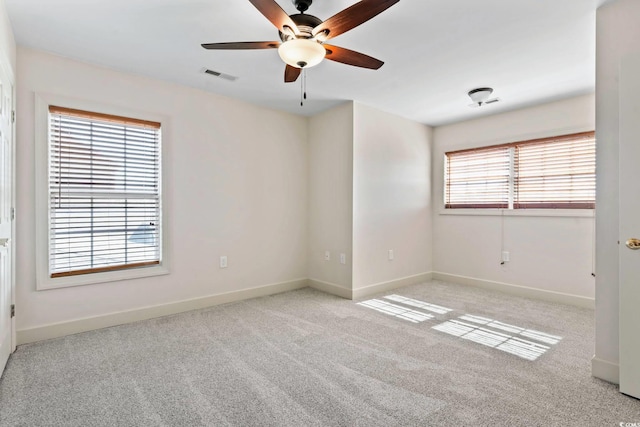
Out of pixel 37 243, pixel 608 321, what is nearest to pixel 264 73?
pixel 37 243

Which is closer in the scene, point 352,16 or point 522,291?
point 352,16

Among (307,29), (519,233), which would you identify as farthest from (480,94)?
(307,29)

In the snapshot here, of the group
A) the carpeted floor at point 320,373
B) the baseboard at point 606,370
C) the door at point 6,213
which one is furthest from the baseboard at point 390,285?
the door at point 6,213

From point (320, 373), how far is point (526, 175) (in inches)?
143

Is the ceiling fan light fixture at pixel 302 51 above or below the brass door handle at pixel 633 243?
above

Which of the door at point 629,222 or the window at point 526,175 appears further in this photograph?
the window at point 526,175

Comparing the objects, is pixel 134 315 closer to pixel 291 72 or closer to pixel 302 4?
pixel 291 72

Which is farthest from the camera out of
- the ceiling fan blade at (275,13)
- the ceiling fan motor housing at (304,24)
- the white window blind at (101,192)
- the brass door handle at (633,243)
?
the white window blind at (101,192)

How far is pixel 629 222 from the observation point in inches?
75.4

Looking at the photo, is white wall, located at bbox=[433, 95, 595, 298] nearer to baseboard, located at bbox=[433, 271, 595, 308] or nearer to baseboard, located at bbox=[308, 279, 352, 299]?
baseboard, located at bbox=[433, 271, 595, 308]

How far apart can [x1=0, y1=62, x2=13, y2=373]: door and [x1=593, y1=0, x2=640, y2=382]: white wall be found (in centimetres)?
383

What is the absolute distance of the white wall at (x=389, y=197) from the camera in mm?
4074

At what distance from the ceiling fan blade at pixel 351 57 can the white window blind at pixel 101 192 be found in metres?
2.07

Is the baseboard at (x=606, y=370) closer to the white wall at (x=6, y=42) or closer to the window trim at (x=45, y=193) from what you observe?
the window trim at (x=45, y=193)
